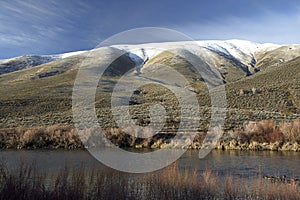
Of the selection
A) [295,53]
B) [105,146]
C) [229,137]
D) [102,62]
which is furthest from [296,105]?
[295,53]

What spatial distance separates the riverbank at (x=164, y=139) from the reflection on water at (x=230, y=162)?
302 centimetres

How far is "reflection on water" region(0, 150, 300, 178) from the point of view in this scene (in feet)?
74.2

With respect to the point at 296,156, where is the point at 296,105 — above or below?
above

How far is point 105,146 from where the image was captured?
123ft

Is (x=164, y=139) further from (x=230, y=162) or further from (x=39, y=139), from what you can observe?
(x=39, y=139)

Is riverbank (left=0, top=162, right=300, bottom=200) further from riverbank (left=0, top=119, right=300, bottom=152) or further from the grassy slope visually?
the grassy slope

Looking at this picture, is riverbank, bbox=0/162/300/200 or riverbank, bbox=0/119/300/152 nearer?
riverbank, bbox=0/162/300/200

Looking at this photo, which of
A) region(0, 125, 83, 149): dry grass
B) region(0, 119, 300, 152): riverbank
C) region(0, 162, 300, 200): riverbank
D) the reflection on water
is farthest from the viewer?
region(0, 125, 83, 149): dry grass

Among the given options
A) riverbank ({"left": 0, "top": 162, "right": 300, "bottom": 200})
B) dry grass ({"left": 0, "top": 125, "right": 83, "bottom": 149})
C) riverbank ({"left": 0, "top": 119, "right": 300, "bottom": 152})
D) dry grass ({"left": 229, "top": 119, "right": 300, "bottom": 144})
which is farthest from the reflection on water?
riverbank ({"left": 0, "top": 162, "right": 300, "bottom": 200})

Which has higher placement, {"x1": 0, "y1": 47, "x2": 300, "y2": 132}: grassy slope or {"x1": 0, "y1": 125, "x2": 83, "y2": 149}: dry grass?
{"x1": 0, "y1": 47, "x2": 300, "y2": 132}: grassy slope

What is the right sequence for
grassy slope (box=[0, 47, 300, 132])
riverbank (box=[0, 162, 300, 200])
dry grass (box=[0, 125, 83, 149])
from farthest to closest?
grassy slope (box=[0, 47, 300, 132]) < dry grass (box=[0, 125, 83, 149]) < riverbank (box=[0, 162, 300, 200])

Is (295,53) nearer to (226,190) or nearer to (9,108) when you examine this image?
(9,108)

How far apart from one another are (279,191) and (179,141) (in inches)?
981

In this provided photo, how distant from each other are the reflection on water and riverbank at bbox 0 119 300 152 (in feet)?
9.91
